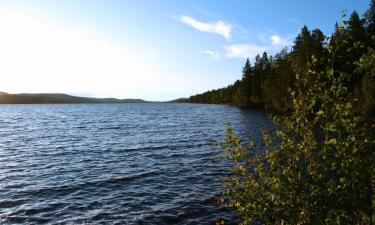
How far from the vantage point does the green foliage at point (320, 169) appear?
27.5 ft

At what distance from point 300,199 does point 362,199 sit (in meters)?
1.50

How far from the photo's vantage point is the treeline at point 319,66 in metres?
8.52

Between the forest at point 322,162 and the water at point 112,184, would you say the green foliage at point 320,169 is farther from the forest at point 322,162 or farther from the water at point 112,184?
the water at point 112,184

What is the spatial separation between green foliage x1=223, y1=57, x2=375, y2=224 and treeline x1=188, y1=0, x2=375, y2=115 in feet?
1.85

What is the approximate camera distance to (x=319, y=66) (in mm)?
54656

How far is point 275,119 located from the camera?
31.7 ft

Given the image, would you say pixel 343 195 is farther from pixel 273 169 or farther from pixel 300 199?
pixel 273 169

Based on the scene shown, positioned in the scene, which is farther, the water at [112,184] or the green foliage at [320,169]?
the water at [112,184]

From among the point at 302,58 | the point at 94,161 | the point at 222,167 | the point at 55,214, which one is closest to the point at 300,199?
the point at 55,214

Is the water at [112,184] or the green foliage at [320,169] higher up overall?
the green foliage at [320,169]

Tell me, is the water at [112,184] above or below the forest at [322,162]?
below

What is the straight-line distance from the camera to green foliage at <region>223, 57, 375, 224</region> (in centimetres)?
839

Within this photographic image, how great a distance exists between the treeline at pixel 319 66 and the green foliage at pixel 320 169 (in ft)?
1.85

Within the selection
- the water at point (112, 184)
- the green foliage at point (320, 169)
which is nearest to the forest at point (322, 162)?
the green foliage at point (320, 169)
